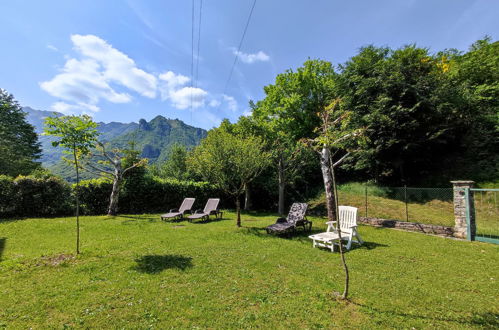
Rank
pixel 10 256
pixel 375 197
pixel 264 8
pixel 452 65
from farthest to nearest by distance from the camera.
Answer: pixel 452 65
pixel 375 197
pixel 264 8
pixel 10 256

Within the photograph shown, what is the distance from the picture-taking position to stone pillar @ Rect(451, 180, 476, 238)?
7.27 meters

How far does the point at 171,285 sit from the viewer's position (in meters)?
4.02

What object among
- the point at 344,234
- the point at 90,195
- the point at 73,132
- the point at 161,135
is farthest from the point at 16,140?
the point at 161,135

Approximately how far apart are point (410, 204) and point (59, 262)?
15033 mm

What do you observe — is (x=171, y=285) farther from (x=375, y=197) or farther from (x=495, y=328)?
(x=375, y=197)

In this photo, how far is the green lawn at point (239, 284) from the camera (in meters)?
3.05

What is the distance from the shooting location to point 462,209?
7410mm

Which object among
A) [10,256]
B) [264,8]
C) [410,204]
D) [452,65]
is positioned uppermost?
[452,65]

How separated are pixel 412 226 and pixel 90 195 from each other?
1682 centimetres

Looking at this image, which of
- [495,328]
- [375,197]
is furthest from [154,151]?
[495,328]

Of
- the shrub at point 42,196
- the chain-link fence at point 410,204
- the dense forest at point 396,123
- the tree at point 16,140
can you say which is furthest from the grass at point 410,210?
the tree at point 16,140

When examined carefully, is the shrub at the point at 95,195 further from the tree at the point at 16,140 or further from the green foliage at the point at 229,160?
the tree at the point at 16,140

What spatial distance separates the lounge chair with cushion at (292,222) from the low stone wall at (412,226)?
3401 mm

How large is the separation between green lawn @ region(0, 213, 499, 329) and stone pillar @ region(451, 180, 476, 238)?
0.60m
